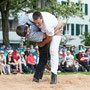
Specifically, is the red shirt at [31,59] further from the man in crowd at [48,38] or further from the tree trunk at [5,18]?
the man in crowd at [48,38]

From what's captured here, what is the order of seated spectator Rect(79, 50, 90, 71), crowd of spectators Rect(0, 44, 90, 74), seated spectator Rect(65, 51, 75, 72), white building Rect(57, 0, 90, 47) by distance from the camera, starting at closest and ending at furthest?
1. crowd of spectators Rect(0, 44, 90, 74)
2. seated spectator Rect(65, 51, 75, 72)
3. seated spectator Rect(79, 50, 90, 71)
4. white building Rect(57, 0, 90, 47)

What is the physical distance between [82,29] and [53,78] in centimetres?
4258

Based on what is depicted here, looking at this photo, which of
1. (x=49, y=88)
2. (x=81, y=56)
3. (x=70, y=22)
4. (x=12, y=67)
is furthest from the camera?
Result: (x=70, y=22)

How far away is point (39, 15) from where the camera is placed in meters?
8.23

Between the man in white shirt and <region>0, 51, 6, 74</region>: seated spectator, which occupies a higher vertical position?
the man in white shirt

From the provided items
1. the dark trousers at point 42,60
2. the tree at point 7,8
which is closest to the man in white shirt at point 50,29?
the dark trousers at point 42,60

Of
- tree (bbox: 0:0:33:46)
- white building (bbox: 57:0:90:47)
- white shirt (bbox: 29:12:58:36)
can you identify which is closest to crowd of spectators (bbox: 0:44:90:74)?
tree (bbox: 0:0:33:46)

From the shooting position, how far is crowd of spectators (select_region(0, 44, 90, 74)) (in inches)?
702

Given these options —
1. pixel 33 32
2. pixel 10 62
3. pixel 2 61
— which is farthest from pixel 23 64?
pixel 33 32

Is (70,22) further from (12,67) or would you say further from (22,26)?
(22,26)

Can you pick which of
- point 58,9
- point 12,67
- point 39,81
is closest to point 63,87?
point 39,81

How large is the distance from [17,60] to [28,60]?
41.5 inches

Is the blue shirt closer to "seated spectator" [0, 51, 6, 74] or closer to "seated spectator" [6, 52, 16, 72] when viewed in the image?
"seated spectator" [0, 51, 6, 74]

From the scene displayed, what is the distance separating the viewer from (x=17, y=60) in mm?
18562
